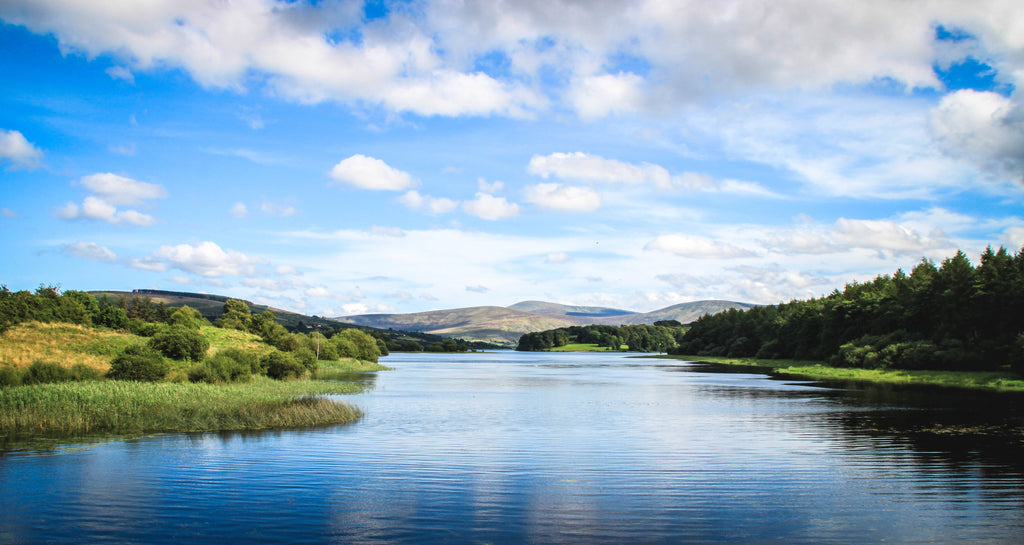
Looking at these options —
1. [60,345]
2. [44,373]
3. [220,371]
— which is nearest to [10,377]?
[44,373]

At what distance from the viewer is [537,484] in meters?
18.3

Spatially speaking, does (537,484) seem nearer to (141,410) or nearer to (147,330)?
(141,410)

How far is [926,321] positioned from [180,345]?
82.8 metres

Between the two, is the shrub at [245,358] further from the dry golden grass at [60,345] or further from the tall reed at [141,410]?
the tall reed at [141,410]

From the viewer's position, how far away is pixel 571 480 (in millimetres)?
Result: 18984

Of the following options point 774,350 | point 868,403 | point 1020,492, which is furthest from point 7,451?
point 774,350

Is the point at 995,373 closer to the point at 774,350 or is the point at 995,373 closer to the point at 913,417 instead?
the point at 913,417

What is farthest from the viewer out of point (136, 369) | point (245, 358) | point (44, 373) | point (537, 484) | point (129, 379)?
point (245, 358)

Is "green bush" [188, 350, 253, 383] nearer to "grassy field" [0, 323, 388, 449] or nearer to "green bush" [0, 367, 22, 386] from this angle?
"grassy field" [0, 323, 388, 449]

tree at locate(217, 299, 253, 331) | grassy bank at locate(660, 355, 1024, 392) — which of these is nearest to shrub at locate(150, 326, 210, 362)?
tree at locate(217, 299, 253, 331)

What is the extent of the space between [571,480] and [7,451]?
19.3 metres

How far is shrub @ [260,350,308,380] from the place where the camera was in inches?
2188

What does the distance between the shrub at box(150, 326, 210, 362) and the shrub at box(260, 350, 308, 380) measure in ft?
23.4

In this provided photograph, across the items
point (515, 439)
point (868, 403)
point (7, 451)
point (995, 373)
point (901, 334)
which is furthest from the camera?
point (901, 334)
